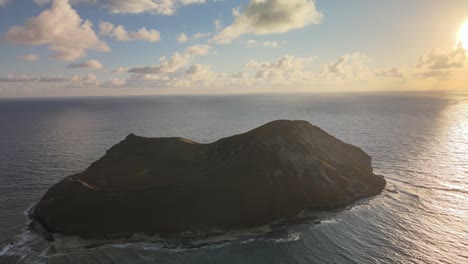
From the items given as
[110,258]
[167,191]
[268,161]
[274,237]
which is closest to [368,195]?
[268,161]

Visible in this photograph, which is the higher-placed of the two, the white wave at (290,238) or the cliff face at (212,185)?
the cliff face at (212,185)

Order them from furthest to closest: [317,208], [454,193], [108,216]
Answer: [454,193] < [317,208] < [108,216]

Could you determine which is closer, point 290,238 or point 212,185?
point 290,238

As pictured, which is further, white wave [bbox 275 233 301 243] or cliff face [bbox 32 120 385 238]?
cliff face [bbox 32 120 385 238]

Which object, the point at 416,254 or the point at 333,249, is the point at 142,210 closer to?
the point at 333,249

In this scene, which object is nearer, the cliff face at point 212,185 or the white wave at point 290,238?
the white wave at point 290,238

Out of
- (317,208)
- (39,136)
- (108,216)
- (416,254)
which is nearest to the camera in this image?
(416,254)

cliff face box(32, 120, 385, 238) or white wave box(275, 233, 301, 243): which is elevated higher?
cliff face box(32, 120, 385, 238)

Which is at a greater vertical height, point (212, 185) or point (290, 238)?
point (212, 185)
